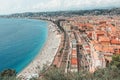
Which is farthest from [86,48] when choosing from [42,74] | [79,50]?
[42,74]

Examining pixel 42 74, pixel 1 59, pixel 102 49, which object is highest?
pixel 42 74

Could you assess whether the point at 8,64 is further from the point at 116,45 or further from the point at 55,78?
the point at 55,78

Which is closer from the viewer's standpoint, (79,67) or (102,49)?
(79,67)

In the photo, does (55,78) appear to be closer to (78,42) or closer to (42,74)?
(42,74)

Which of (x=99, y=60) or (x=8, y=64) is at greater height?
(x=99, y=60)

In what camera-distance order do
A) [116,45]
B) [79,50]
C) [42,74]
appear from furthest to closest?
1. [79,50]
2. [116,45]
3. [42,74]

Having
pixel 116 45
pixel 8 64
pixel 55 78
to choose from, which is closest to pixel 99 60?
pixel 116 45

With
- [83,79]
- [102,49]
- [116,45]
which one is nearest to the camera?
[83,79]

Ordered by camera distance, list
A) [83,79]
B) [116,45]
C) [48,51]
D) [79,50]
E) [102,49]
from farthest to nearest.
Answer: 1. [48,51]
2. [79,50]
3. [116,45]
4. [102,49]
5. [83,79]

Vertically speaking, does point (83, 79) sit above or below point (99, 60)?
above
